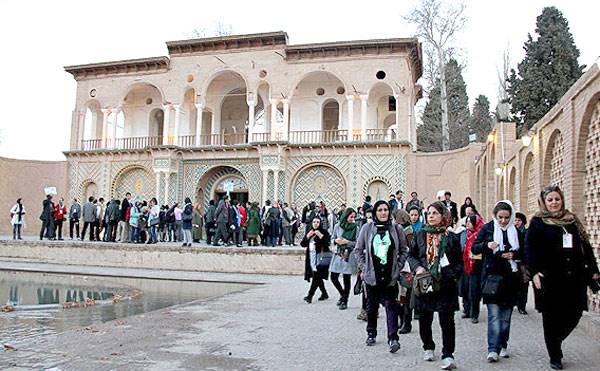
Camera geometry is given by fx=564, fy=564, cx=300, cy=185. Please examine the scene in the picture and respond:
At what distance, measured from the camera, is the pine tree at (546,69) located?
26312 millimetres

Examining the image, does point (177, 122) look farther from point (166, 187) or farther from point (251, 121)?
point (251, 121)

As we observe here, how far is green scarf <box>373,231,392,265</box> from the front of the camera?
20.2 ft

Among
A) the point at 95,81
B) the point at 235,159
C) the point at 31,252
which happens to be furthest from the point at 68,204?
the point at 31,252

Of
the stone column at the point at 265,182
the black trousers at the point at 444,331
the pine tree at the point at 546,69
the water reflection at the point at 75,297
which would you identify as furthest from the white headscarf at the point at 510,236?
the pine tree at the point at 546,69

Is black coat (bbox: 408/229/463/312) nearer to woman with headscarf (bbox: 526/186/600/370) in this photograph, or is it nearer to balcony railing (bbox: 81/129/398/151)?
woman with headscarf (bbox: 526/186/600/370)

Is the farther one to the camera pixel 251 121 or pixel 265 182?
pixel 251 121

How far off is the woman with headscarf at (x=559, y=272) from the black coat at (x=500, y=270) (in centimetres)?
34

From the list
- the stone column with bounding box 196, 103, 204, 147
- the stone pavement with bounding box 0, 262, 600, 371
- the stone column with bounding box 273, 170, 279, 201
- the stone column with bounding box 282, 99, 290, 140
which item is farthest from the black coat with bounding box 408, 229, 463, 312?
the stone column with bounding box 196, 103, 204, 147

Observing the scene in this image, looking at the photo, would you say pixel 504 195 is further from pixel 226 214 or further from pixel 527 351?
pixel 527 351

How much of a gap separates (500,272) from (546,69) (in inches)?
947

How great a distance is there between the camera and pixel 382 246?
20.3 feet

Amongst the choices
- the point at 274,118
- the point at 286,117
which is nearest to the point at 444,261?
the point at 286,117

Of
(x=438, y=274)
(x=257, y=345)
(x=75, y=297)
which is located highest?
(x=438, y=274)

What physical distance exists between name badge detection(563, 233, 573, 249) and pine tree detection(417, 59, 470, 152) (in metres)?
30.0
